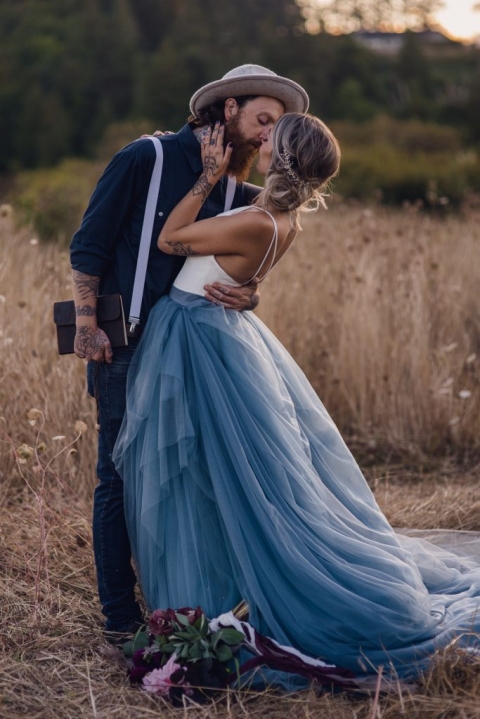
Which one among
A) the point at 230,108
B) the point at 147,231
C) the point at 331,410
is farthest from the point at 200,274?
the point at 331,410

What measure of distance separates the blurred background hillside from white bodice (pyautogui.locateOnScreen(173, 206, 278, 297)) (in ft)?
65.6

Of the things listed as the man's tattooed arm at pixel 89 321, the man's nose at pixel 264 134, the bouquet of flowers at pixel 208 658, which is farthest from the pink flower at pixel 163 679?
the man's nose at pixel 264 134

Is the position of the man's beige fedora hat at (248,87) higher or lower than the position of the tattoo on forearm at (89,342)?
higher

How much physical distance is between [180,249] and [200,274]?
119 millimetres

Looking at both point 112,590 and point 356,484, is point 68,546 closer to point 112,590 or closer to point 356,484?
point 112,590

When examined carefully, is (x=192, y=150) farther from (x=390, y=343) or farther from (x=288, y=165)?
(x=390, y=343)

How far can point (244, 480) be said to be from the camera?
2.79 metres

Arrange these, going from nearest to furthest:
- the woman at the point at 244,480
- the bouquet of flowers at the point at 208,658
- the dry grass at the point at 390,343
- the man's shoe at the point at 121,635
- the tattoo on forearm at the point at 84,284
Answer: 1. the bouquet of flowers at the point at 208,658
2. the woman at the point at 244,480
3. the tattoo on forearm at the point at 84,284
4. the man's shoe at the point at 121,635
5. the dry grass at the point at 390,343

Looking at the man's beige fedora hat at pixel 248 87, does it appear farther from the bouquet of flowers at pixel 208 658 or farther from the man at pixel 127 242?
the bouquet of flowers at pixel 208 658

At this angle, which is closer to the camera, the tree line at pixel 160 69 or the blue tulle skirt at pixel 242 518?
the blue tulle skirt at pixel 242 518

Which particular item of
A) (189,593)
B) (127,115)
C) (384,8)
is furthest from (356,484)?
(384,8)

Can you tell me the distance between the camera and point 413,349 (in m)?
5.24

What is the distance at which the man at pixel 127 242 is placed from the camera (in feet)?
9.26

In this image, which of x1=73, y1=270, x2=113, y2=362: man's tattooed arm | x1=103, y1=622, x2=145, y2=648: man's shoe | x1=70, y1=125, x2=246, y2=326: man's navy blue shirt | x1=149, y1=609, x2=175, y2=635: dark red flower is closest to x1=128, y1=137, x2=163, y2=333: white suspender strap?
x1=70, y1=125, x2=246, y2=326: man's navy blue shirt
